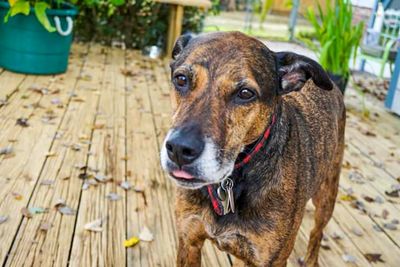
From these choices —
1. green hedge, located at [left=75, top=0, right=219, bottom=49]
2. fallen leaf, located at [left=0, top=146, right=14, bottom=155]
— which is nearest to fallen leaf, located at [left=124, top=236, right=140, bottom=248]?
fallen leaf, located at [left=0, top=146, right=14, bottom=155]

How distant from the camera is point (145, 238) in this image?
9.79ft

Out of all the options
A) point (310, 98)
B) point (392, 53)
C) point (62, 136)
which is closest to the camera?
point (310, 98)

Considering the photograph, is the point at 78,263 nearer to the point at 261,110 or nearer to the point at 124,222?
the point at 124,222

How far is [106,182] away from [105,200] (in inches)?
9.7

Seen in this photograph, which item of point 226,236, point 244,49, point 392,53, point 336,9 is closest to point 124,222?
point 226,236

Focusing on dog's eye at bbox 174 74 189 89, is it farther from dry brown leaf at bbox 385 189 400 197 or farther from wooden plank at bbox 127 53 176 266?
dry brown leaf at bbox 385 189 400 197

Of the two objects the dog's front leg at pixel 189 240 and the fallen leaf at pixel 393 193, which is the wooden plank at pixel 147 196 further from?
the fallen leaf at pixel 393 193

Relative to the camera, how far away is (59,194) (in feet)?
10.9

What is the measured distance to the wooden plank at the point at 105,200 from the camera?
9.17 feet

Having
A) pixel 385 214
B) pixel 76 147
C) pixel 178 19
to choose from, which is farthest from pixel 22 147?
pixel 178 19

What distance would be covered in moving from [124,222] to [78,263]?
489mm

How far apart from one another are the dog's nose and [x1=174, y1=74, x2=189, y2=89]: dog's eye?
0.29 meters

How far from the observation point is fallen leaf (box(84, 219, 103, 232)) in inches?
118

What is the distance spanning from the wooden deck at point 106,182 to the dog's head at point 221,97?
1148 millimetres
